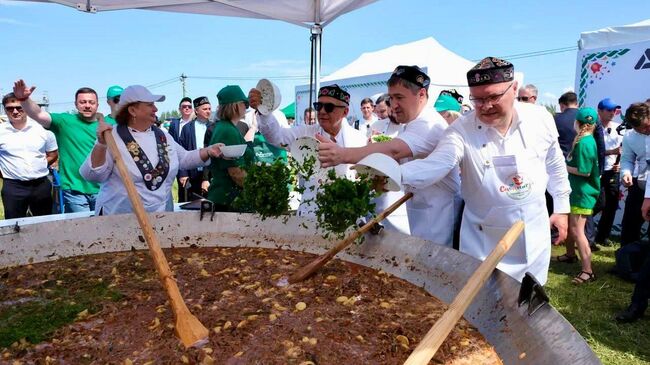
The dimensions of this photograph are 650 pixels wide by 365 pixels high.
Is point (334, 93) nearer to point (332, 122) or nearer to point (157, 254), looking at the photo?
point (332, 122)

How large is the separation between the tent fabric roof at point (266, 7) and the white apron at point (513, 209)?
3.20 m

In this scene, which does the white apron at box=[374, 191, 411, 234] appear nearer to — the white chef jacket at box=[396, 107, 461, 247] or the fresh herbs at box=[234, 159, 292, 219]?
the white chef jacket at box=[396, 107, 461, 247]

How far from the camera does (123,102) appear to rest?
3.40 metres

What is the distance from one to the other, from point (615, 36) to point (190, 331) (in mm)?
8406

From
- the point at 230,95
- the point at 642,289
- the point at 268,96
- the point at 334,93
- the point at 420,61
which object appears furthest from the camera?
the point at 420,61

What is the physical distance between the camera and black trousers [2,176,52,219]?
5773 mm

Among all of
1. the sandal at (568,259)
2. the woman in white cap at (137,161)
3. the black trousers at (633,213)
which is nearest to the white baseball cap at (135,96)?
the woman in white cap at (137,161)

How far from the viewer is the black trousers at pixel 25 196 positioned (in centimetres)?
577

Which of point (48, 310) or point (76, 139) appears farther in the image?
point (76, 139)

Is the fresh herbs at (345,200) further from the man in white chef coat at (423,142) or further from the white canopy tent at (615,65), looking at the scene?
the white canopy tent at (615,65)

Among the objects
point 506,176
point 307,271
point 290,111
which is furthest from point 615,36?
point 290,111

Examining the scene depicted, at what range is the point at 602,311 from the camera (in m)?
4.54

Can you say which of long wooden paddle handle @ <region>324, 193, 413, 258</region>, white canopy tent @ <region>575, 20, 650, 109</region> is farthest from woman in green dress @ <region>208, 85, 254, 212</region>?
white canopy tent @ <region>575, 20, 650, 109</region>

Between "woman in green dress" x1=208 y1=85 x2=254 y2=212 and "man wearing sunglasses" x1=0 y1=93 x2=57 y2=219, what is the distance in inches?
126
